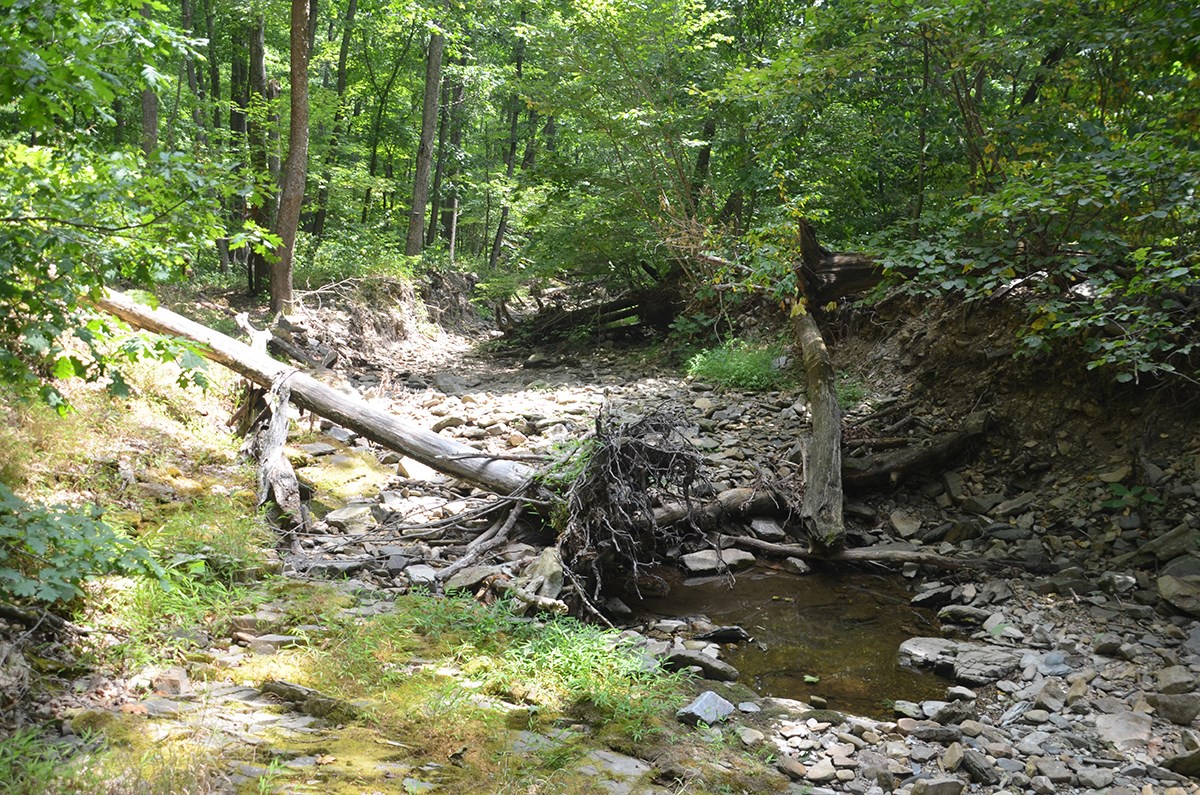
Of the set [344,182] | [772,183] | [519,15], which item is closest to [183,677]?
[772,183]

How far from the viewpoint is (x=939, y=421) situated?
7.60 m

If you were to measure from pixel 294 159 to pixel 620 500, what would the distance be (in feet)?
27.3

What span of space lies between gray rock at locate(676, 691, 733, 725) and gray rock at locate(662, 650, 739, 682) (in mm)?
502

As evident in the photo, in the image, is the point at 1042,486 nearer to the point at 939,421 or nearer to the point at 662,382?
the point at 939,421

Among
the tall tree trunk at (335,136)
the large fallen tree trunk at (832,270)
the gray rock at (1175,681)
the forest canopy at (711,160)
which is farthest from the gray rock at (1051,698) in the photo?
the tall tree trunk at (335,136)

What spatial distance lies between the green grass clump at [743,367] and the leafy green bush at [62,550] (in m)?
7.76

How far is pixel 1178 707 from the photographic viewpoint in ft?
13.0

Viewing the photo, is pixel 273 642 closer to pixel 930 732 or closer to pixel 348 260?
pixel 930 732

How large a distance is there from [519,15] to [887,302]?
16217 mm

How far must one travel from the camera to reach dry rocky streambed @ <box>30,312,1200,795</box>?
3.46 metres

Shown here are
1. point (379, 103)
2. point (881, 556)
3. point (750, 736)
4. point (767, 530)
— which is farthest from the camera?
point (379, 103)

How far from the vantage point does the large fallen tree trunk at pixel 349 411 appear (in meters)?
6.31

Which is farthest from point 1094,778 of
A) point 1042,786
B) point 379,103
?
point 379,103

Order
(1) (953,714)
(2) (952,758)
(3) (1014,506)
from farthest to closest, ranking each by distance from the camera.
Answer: (3) (1014,506) → (1) (953,714) → (2) (952,758)
